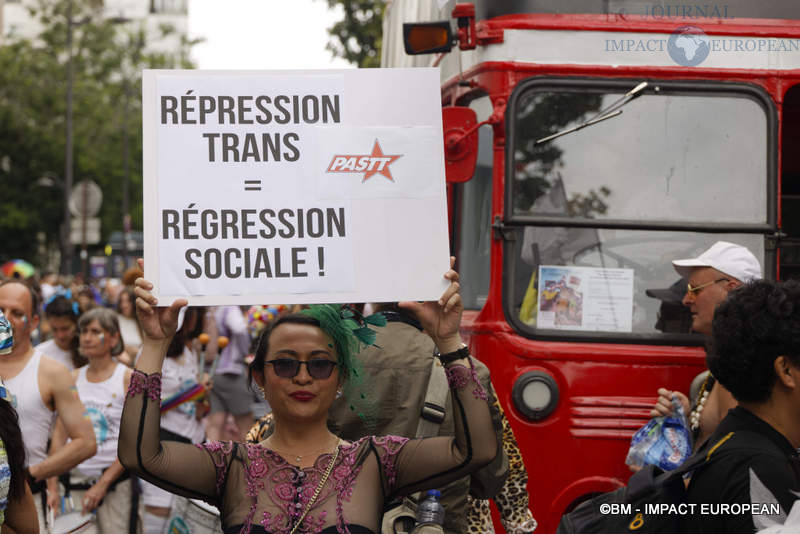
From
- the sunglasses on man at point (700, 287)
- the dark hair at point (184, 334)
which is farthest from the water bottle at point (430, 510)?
the dark hair at point (184, 334)

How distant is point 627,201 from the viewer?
5.61 m

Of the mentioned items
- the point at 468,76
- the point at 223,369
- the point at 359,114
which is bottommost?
the point at 223,369

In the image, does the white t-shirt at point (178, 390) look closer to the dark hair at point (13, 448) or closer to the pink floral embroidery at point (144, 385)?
the dark hair at point (13, 448)

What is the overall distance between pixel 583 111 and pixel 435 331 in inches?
103

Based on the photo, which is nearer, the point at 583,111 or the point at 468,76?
the point at 583,111

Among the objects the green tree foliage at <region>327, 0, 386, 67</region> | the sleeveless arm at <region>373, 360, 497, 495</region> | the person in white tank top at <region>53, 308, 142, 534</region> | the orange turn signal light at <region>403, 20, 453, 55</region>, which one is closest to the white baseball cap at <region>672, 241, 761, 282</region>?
the orange turn signal light at <region>403, 20, 453, 55</region>

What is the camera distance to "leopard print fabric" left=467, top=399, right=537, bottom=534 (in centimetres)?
453

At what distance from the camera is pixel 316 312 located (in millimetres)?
3488

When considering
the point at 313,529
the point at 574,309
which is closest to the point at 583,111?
the point at 574,309

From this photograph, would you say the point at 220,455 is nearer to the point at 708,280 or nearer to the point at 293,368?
the point at 293,368

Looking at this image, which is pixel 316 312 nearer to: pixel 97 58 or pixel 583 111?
pixel 583 111

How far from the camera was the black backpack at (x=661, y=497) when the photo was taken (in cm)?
282

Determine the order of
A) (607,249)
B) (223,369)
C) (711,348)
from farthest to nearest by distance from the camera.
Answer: (223,369)
(607,249)
(711,348)

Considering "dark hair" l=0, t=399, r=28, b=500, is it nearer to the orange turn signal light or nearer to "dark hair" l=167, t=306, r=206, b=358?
the orange turn signal light
